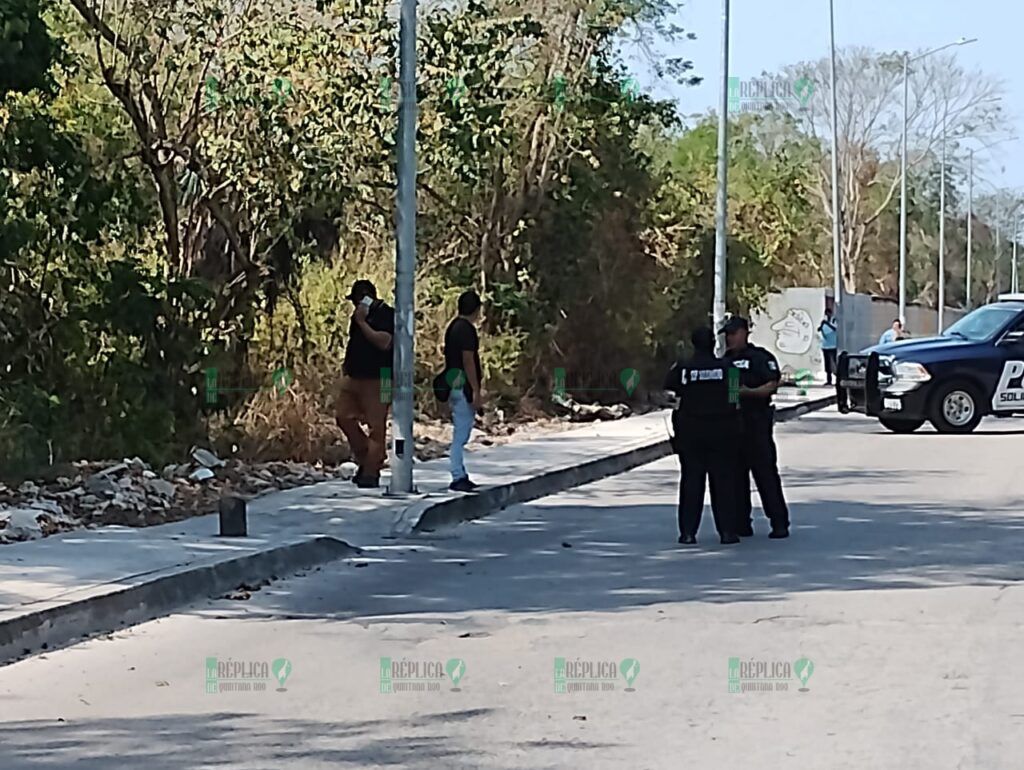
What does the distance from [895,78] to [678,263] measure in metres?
36.0

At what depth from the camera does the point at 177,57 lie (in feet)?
62.1

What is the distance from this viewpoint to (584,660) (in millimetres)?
8977

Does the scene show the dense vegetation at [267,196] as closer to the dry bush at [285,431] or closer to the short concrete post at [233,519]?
the dry bush at [285,431]

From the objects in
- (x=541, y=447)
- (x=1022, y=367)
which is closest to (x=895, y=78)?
(x=1022, y=367)

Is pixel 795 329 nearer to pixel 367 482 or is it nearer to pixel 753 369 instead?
pixel 367 482

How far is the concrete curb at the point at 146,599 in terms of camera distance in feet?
30.2

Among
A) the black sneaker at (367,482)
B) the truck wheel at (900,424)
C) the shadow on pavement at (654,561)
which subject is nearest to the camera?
the shadow on pavement at (654,561)

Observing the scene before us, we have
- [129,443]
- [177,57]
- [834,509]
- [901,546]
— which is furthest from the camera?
[177,57]

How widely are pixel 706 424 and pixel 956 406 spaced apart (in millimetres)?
12983

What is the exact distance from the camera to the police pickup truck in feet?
81.3

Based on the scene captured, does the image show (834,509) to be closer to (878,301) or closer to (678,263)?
(678,263)

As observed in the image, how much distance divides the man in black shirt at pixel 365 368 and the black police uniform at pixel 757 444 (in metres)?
3.79

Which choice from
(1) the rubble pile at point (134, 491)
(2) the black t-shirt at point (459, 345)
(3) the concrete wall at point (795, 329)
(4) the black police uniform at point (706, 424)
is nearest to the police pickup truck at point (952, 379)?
(1) the rubble pile at point (134, 491)

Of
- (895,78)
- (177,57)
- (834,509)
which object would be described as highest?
(895,78)
